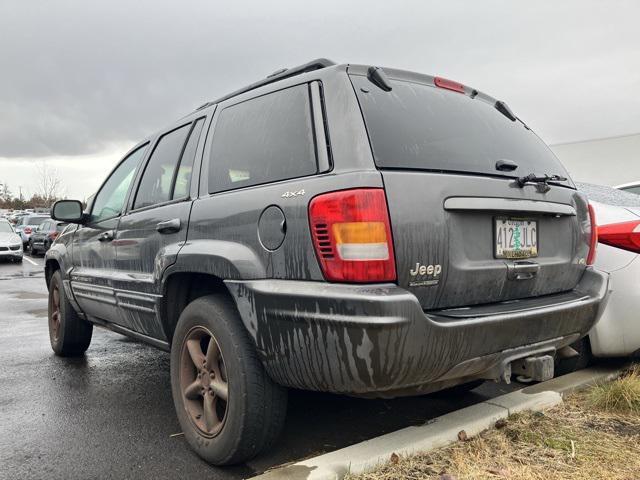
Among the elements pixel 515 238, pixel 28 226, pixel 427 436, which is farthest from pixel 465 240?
pixel 28 226

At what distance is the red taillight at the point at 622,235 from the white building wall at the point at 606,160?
14359 mm

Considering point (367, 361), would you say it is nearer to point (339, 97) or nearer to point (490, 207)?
point (490, 207)

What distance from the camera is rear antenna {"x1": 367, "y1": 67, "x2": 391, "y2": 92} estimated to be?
243 cm

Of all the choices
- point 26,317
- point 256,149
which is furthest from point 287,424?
point 26,317

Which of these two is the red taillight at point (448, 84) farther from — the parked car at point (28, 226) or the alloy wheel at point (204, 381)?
the parked car at point (28, 226)

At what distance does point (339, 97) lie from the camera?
2.29m

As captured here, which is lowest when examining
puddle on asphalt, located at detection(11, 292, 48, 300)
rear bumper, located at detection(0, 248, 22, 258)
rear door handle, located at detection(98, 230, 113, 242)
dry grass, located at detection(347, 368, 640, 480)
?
dry grass, located at detection(347, 368, 640, 480)

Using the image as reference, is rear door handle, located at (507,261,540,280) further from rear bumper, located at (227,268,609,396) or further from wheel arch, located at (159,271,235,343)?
wheel arch, located at (159,271,235,343)

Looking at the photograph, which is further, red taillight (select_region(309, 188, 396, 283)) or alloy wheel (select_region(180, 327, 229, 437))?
alloy wheel (select_region(180, 327, 229, 437))

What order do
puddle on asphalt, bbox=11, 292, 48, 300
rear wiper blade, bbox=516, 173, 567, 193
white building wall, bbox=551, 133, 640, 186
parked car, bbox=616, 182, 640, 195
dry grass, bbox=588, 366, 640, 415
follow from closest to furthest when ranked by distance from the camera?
rear wiper blade, bbox=516, 173, 567, 193
dry grass, bbox=588, 366, 640, 415
parked car, bbox=616, 182, 640, 195
puddle on asphalt, bbox=11, 292, 48, 300
white building wall, bbox=551, 133, 640, 186

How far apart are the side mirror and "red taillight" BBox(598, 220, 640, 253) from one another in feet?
12.6

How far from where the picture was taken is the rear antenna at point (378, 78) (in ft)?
7.98

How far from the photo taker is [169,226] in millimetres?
A: 2951

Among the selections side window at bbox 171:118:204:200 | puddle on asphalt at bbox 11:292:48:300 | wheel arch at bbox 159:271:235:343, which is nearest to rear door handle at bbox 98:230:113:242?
side window at bbox 171:118:204:200
